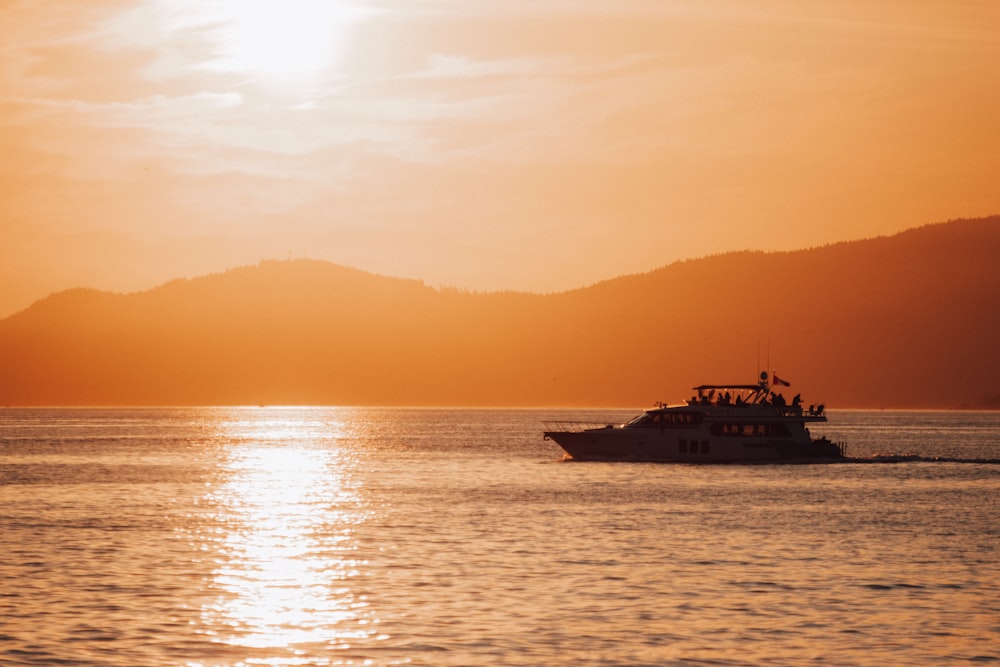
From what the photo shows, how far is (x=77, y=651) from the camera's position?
32000mm

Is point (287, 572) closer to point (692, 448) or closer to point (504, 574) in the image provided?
point (504, 574)

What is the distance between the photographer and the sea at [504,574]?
3297 cm

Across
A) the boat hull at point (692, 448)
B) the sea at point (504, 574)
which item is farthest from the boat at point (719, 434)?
the sea at point (504, 574)

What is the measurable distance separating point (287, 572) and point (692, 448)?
66.1 meters

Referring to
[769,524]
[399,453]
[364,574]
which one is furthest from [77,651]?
[399,453]

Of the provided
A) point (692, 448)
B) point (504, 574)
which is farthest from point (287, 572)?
point (692, 448)

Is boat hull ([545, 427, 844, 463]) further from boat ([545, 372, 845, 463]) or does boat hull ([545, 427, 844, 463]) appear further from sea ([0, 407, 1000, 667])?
sea ([0, 407, 1000, 667])

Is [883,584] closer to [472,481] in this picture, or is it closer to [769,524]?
[769,524]

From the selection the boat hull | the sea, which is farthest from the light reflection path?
the boat hull

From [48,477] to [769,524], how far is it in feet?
214

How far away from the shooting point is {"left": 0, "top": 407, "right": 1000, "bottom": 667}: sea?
108 feet

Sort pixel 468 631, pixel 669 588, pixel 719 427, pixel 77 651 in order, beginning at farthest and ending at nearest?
pixel 719 427 < pixel 669 588 < pixel 468 631 < pixel 77 651

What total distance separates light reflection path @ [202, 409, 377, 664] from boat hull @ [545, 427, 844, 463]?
80.4 feet

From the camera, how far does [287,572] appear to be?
47156 millimetres
